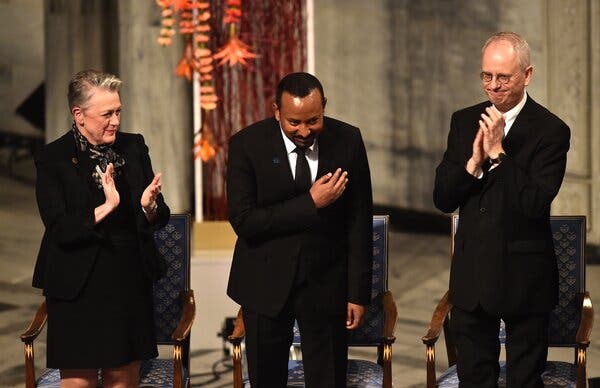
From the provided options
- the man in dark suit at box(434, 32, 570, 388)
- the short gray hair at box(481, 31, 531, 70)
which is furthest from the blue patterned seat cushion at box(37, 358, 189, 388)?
the short gray hair at box(481, 31, 531, 70)

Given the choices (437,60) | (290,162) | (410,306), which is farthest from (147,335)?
(437,60)

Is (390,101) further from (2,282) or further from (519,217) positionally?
(519,217)

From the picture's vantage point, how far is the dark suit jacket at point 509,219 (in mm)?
4090

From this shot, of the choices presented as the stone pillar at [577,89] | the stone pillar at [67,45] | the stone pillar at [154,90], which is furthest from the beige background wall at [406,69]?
the stone pillar at [154,90]

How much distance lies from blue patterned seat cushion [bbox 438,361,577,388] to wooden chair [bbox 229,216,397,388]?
0.19m

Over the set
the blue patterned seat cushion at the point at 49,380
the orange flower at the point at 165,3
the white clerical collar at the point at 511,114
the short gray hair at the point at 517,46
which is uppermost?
the orange flower at the point at 165,3

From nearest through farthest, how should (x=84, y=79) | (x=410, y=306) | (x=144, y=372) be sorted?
1. (x=84, y=79)
2. (x=144, y=372)
3. (x=410, y=306)

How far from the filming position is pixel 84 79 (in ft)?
13.3

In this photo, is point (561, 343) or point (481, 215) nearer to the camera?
point (481, 215)

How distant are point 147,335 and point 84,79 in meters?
0.81

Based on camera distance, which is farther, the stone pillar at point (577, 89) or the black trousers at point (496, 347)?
the stone pillar at point (577, 89)

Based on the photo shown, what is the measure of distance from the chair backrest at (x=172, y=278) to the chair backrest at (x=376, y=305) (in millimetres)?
437

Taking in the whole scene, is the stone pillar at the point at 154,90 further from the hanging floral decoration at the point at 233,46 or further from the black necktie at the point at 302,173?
the black necktie at the point at 302,173

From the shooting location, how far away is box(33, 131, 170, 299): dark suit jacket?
4.04m
